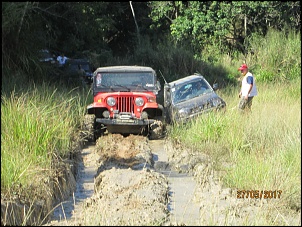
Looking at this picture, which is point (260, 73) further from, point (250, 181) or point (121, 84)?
point (250, 181)

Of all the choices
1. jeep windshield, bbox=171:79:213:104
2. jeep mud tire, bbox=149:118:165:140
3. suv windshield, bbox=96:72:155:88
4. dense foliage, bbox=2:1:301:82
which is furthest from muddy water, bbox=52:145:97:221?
dense foliage, bbox=2:1:301:82

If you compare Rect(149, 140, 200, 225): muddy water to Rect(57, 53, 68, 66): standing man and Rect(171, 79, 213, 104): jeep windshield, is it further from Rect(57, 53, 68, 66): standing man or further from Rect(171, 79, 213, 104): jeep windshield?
Rect(57, 53, 68, 66): standing man

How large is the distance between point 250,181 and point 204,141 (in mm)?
3847

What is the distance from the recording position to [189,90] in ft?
52.6

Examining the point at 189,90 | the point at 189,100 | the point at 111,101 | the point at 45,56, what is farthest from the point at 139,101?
the point at 45,56

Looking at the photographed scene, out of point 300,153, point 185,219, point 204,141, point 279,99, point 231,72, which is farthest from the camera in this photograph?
point 231,72

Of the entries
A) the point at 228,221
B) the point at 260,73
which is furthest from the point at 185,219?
the point at 260,73

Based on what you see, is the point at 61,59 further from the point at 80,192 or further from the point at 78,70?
the point at 80,192

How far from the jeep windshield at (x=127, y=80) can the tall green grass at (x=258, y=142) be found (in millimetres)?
1770

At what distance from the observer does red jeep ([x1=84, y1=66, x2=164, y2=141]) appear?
14.4 meters

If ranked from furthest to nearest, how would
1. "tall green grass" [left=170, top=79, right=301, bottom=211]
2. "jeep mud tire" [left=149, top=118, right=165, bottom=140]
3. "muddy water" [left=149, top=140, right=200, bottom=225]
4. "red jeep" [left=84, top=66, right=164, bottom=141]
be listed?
"jeep mud tire" [left=149, top=118, right=165, bottom=140] → "red jeep" [left=84, top=66, right=164, bottom=141] → "tall green grass" [left=170, top=79, right=301, bottom=211] → "muddy water" [left=149, top=140, right=200, bottom=225]

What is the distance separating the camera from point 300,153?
28.7ft

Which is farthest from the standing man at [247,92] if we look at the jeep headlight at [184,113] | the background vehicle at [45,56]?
the background vehicle at [45,56]
